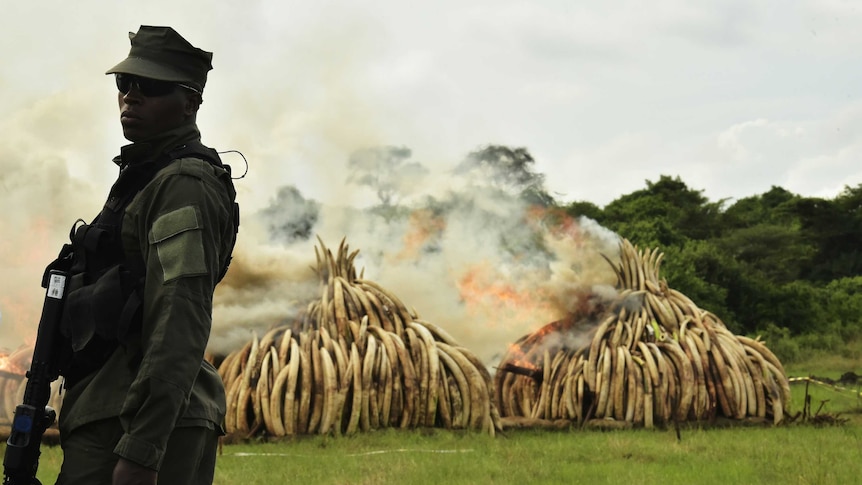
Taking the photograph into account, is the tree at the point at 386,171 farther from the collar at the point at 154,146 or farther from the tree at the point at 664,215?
the tree at the point at 664,215

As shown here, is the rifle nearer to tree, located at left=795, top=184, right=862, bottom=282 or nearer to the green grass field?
the green grass field

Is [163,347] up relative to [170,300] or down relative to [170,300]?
down

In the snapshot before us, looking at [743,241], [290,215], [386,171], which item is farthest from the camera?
[743,241]

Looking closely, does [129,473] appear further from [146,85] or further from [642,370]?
[642,370]

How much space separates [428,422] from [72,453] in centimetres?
656

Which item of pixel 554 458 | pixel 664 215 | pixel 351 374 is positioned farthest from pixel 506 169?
pixel 664 215

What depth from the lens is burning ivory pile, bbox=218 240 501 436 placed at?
9047 millimetres

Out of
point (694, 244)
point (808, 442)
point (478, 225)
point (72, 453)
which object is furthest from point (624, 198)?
point (72, 453)

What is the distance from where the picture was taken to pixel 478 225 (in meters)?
11.8

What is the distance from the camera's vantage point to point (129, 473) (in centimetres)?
268

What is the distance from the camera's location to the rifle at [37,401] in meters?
2.87

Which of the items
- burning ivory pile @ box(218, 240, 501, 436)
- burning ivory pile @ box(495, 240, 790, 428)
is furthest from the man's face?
burning ivory pile @ box(495, 240, 790, 428)

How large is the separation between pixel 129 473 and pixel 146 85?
1.10 meters

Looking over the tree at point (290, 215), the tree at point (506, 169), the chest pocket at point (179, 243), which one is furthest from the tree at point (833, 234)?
the chest pocket at point (179, 243)
